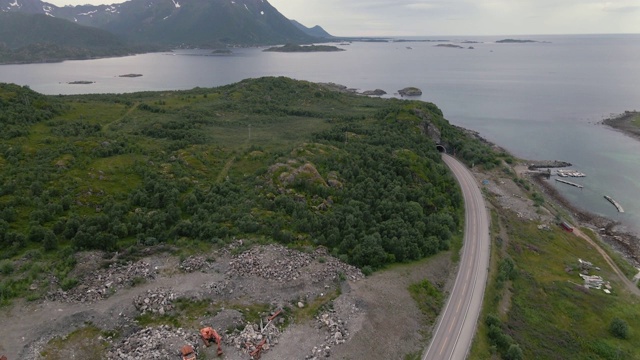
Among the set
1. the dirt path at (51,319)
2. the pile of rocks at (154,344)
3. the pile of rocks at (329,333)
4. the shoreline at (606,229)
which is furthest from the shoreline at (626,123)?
the dirt path at (51,319)

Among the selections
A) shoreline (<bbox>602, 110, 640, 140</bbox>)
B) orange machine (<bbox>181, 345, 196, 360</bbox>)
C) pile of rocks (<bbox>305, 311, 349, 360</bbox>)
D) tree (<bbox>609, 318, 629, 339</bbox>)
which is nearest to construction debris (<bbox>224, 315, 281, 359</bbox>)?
orange machine (<bbox>181, 345, 196, 360</bbox>)

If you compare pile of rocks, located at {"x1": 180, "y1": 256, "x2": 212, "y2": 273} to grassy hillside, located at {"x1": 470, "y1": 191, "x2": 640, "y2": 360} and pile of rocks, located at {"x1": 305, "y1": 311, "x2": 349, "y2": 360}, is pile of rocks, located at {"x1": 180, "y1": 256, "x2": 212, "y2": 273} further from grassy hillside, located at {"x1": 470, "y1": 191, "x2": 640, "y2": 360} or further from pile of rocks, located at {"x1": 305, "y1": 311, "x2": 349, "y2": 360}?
grassy hillside, located at {"x1": 470, "y1": 191, "x2": 640, "y2": 360}

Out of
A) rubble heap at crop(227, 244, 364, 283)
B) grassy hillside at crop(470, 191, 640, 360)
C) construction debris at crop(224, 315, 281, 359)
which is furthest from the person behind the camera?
rubble heap at crop(227, 244, 364, 283)

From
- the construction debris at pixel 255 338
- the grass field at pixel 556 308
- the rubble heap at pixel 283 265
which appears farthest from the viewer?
the rubble heap at pixel 283 265

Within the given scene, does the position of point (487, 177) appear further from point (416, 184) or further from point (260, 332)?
point (260, 332)

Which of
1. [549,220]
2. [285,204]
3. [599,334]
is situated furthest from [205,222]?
[549,220]

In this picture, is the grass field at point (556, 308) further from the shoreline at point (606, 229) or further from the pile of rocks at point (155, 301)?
the pile of rocks at point (155, 301)

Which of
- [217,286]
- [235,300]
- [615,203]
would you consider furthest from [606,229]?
[217,286]

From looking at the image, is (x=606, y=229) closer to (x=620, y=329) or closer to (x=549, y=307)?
(x=620, y=329)
